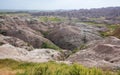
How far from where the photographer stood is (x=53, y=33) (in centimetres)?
7769

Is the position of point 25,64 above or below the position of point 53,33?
above

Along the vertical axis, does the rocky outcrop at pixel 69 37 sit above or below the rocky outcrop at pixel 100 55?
below

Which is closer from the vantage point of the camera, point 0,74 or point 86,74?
point 86,74

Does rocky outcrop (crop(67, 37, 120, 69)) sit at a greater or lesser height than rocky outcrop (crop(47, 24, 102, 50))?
greater

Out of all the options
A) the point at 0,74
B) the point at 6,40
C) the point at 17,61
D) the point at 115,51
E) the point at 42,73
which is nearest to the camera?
Result: the point at 42,73

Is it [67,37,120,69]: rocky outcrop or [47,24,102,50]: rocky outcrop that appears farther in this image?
[47,24,102,50]: rocky outcrop

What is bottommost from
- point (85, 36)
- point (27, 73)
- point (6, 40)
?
point (85, 36)

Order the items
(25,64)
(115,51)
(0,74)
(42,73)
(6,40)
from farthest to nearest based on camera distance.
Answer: (6,40) → (115,51) → (25,64) → (0,74) → (42,73)

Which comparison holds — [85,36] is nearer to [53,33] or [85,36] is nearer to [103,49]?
[53,33]

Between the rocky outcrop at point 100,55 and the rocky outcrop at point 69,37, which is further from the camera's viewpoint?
the rocky outcrop at point 69,37

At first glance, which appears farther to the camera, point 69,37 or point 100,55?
point 69,37

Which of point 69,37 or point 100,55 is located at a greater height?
point 100,55

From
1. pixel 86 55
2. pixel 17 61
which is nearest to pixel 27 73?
pixel 17 61

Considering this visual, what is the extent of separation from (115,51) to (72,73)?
43.2 feet
